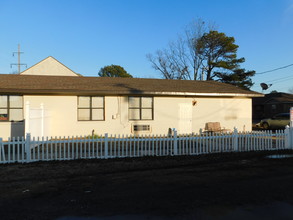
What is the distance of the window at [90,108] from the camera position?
13047mm

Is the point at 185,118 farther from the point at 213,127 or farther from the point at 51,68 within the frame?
the point at 51,68

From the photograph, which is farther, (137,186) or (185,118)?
(185,118)

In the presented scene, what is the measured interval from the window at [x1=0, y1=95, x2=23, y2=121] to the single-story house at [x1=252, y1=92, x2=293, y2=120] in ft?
Answer: 121

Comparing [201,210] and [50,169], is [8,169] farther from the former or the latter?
[201,210]

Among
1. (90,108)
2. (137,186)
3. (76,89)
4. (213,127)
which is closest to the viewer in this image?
(137,186)

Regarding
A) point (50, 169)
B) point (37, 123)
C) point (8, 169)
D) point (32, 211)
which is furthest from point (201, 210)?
point (37, 123)

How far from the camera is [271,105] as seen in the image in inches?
1486

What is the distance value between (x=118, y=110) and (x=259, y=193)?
9.75 meters

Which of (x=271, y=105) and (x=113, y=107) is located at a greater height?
(x=271, y=105)

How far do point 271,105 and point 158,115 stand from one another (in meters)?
31.2

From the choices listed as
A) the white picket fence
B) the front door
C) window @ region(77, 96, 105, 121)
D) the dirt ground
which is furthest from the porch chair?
the dirt ground

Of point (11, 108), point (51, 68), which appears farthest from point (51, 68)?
point (11, 108)

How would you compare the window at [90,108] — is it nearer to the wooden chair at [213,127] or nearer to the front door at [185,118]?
the front door at [185,118]

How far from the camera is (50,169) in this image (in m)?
6.51
